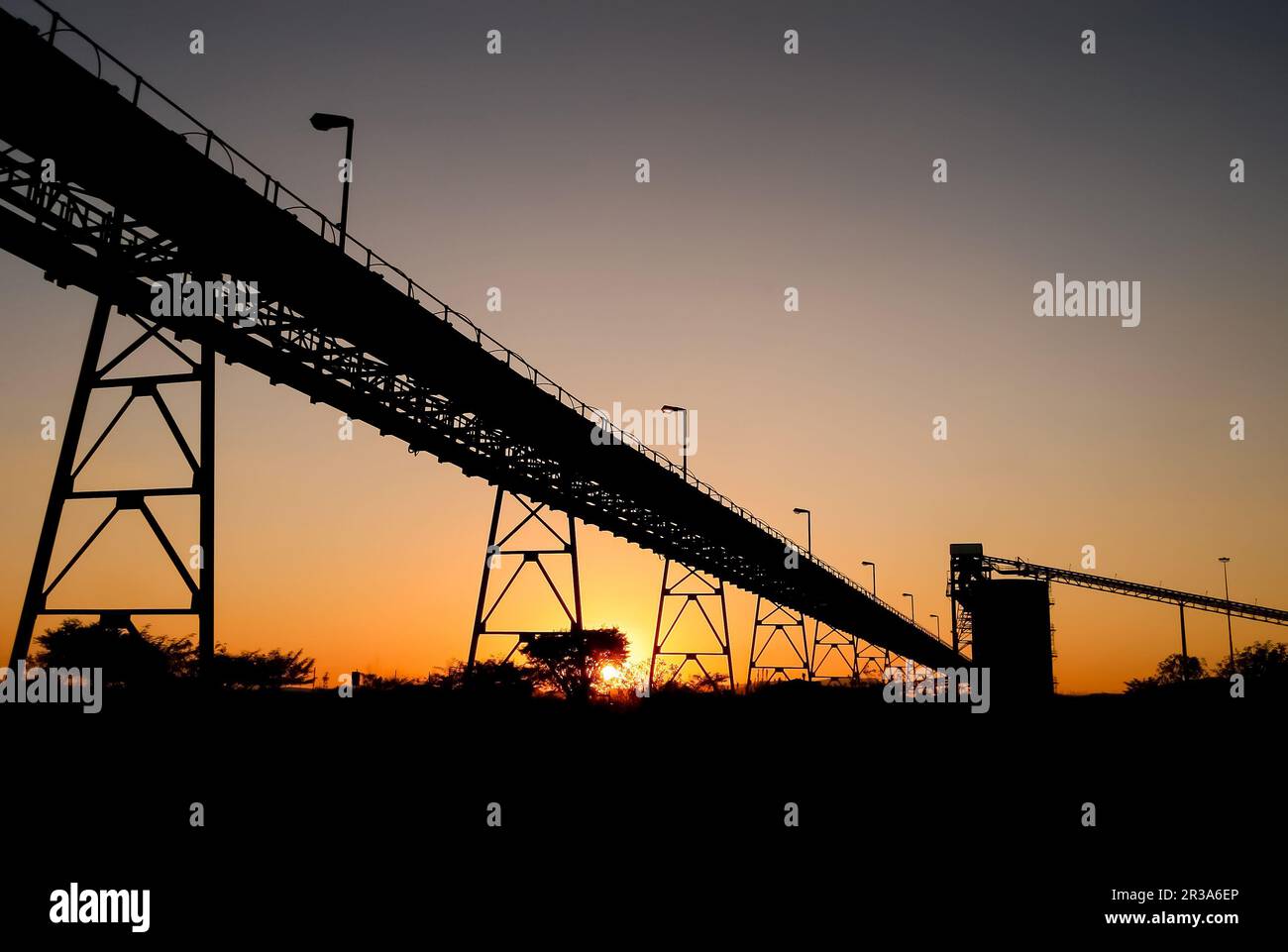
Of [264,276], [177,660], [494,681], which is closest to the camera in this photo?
[264,276]

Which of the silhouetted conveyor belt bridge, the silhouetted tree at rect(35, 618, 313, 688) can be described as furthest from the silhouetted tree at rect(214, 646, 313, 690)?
the silhouetted conveyor belt bridge

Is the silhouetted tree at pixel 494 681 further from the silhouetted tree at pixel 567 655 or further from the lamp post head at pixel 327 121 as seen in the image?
the lamp post head at pixel 327 121

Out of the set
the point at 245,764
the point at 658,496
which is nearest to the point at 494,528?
the point at 658,496

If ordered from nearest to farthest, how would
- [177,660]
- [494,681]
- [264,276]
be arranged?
[264,276] → [494,681] → [177,660]

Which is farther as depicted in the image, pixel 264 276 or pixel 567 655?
pixel 567 655

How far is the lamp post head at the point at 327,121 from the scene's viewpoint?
18.8 m

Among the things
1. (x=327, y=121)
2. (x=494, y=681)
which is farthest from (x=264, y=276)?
(x=494, y=681)

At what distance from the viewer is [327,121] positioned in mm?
18969

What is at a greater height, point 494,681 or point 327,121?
point 327,121

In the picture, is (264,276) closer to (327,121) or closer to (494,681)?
(327,121)

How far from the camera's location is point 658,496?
31.3 meters

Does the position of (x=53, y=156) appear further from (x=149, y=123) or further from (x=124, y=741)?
(x=124, y=741)

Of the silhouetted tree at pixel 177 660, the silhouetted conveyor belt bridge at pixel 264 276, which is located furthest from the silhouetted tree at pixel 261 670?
the silhouetted conveyor belt bridge at pixel 264 276
